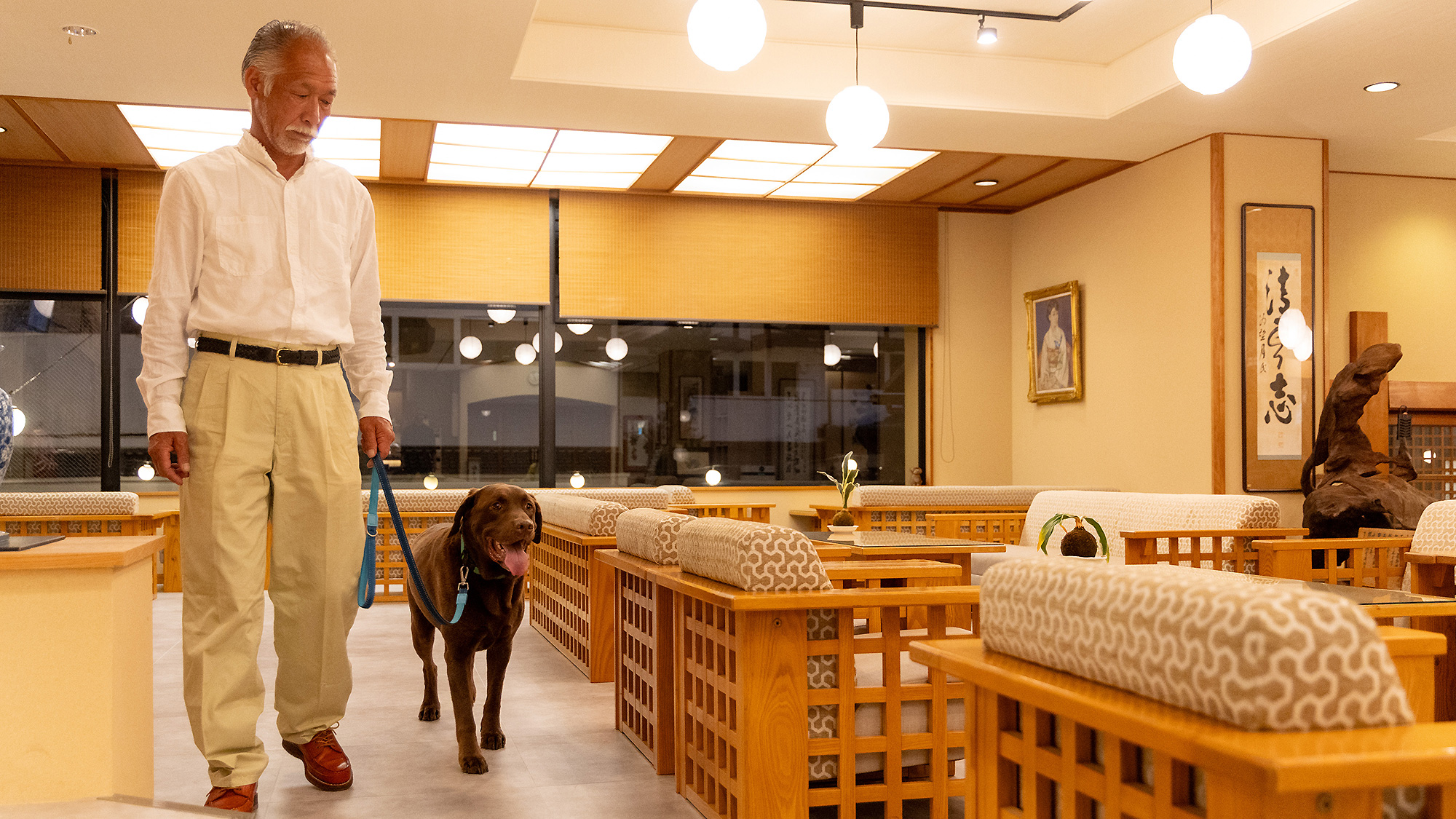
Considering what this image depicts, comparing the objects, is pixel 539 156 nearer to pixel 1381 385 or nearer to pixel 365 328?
pixel 365 328

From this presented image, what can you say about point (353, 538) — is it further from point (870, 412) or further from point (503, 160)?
point (870, 412)

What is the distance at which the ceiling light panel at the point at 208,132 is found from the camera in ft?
21.2

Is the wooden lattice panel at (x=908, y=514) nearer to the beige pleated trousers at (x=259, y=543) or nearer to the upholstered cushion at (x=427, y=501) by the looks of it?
the upholstered cushion at (x=427, y=501)

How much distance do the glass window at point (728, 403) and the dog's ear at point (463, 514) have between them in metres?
5.57

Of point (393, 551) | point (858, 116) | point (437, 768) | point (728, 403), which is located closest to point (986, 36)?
point (858, 116)

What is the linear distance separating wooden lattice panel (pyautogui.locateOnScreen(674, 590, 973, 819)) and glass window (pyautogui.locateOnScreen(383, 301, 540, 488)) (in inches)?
248

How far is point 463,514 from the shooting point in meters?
3.10

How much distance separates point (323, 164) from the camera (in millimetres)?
2666

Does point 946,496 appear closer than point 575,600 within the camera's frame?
No

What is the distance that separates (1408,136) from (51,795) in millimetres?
7877

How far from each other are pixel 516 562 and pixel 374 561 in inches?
17.5

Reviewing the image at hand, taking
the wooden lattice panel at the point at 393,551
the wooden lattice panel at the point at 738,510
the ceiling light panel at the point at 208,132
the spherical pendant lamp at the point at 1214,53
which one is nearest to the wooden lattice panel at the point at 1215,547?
the spherical pendant lamp at the point at 1214,53

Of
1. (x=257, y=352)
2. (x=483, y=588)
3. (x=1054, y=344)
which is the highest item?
(x=1054, y=344)

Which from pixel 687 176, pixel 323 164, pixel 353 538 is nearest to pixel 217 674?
pixel 353 538
